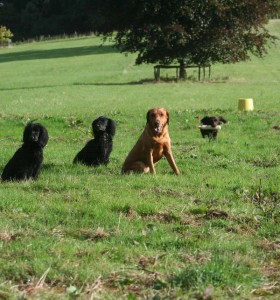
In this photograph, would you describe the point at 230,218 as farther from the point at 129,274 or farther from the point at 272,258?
the point at 129,274

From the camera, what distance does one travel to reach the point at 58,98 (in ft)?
102

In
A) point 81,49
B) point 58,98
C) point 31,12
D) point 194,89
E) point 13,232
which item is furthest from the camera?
point 31,12

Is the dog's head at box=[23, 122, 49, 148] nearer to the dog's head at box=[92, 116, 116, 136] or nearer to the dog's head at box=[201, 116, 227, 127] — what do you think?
the dog's head at box=[92, 116, 116, 136]

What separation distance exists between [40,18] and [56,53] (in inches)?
1587

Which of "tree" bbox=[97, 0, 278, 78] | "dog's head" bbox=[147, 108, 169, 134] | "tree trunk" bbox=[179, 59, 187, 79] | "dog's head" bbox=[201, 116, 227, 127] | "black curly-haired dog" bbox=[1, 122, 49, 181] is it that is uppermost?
"tree" bbox=[97, 0, 278, 78]

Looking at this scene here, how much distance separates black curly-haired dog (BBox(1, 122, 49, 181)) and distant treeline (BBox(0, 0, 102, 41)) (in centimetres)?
9710

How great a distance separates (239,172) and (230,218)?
3.57m

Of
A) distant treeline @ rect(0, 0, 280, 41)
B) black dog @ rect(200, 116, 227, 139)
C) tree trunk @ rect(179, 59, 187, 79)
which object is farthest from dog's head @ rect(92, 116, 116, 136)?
distant treeline @ rect(0, 0, 280, 41)

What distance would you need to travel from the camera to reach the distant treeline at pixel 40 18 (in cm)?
10753

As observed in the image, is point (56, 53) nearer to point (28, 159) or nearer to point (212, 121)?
point (212, 121)

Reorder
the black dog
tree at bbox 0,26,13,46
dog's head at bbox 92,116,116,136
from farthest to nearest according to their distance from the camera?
tree at bbox 0,26,13,46
the black dog
dog's head at bbox 92,116,116,136

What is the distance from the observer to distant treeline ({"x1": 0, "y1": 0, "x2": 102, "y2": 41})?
107531mm

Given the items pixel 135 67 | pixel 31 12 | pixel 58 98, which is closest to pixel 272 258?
pixel 58 98

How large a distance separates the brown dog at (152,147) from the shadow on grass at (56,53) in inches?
2348
